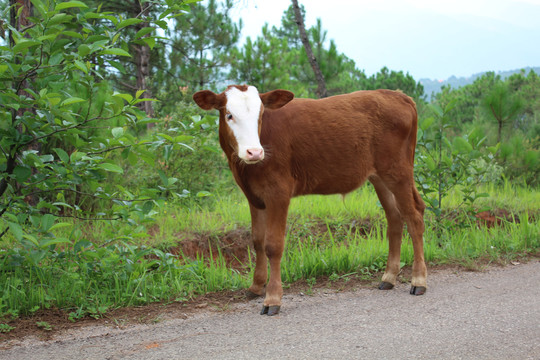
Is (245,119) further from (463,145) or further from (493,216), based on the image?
(493,216)

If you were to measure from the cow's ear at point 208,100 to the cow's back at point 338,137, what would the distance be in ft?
1.44

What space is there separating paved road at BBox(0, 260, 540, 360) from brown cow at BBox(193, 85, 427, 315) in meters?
0.32

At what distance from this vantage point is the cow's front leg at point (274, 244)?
4.18m

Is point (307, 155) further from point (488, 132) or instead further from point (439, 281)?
point (488, 132)

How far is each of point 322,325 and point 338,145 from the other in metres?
1.53

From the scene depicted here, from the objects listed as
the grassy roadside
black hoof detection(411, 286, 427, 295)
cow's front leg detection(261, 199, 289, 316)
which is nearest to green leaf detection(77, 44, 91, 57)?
the grassy roadside

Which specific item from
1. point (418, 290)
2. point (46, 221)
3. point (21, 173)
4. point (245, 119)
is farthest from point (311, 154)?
point (21, 173)

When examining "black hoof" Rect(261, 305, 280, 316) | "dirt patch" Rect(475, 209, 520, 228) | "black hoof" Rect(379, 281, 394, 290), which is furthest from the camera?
"dirt patch" Rect(475, 209, 520, 228)

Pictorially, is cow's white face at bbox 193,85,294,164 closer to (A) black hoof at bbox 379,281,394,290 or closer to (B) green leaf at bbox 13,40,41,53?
(B) green leaf at bbox 13,40,41,53

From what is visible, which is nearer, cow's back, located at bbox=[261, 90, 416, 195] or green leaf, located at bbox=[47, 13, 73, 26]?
green leaf, located at bbox=[47, 13, 73, 26]

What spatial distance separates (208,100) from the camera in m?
4.08

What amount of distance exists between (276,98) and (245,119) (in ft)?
1.48

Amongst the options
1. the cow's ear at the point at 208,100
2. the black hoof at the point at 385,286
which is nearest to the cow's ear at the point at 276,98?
the cow's ear at the point at 208,100

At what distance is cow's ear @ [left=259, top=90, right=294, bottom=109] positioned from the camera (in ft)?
13.7
